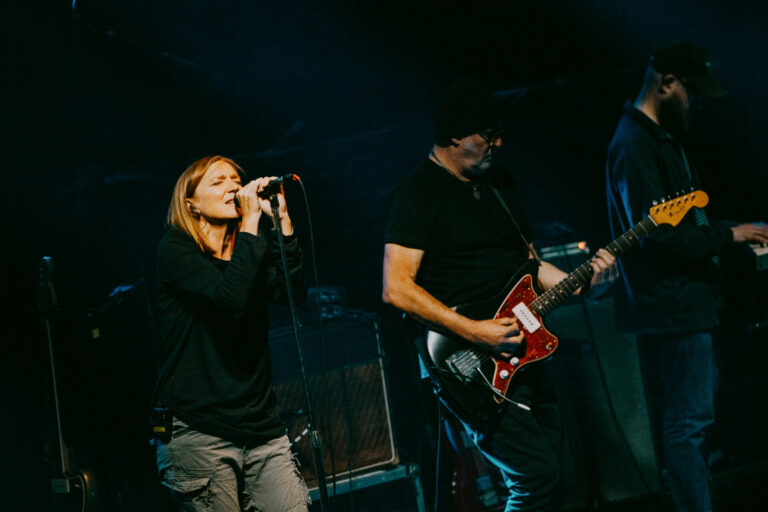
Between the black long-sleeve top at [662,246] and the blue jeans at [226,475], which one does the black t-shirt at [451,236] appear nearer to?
the black long-sleeve top at [662,246]

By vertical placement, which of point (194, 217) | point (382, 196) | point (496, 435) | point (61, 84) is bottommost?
point (496, 435)

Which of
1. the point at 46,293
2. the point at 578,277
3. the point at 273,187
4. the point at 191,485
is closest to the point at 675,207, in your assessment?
the point at 578,277

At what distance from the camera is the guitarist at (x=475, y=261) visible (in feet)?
9.45

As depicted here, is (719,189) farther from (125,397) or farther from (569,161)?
(125,397)

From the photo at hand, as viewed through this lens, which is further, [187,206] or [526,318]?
[526,318]

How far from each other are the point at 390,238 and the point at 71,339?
169cm

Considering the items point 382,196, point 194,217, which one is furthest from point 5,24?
point 382,196

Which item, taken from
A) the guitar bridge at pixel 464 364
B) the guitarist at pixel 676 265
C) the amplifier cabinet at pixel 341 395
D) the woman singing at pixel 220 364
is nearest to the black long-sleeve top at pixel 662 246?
the guitarist at pixel 676 265

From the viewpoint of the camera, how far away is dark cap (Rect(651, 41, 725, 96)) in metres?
3.40

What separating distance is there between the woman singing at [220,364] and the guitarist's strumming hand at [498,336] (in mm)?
789

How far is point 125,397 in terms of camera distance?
A: 3803mm

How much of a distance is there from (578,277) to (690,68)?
47.5 inches

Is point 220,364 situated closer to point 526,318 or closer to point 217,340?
point 217,340

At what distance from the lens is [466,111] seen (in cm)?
305
